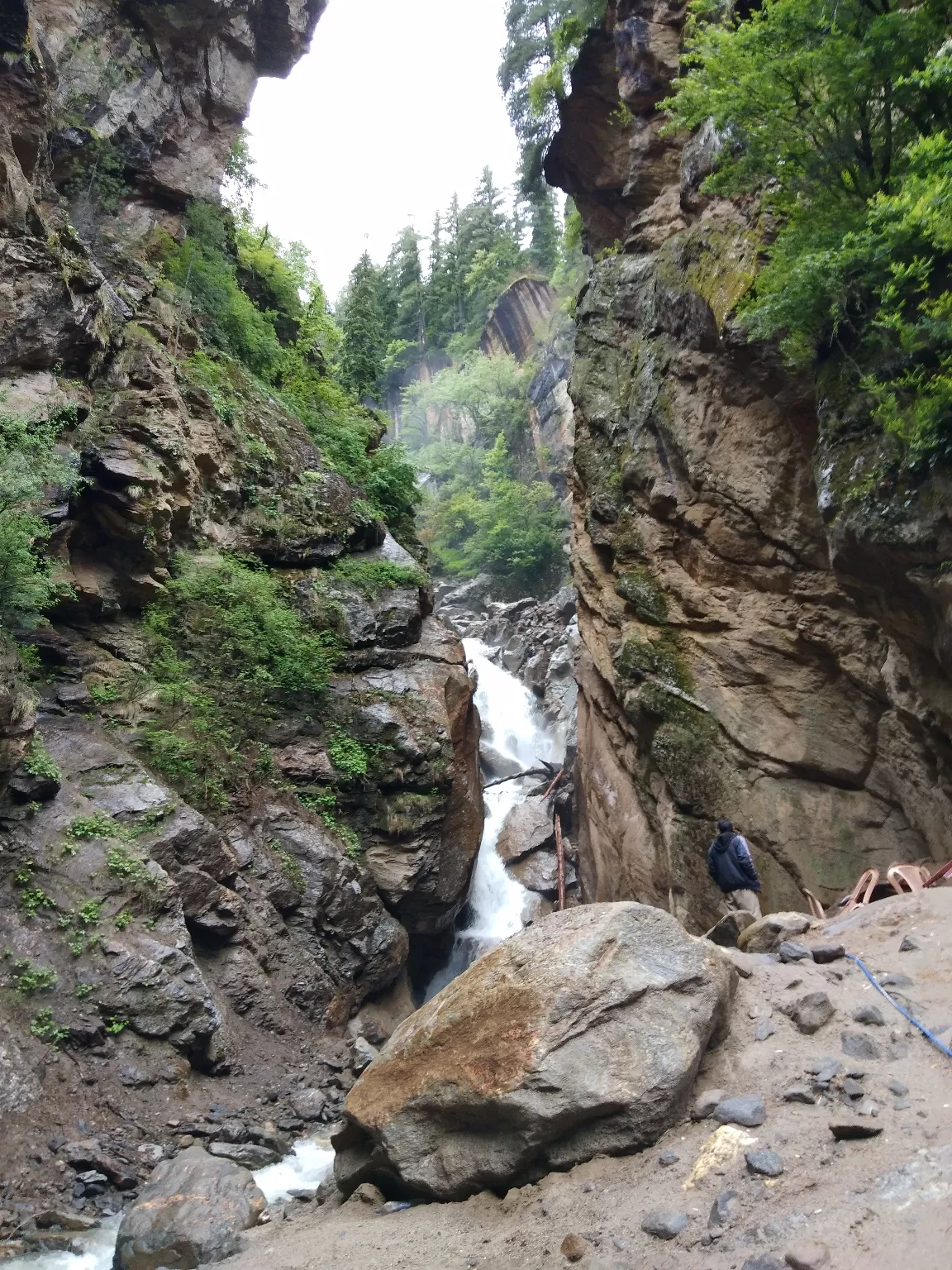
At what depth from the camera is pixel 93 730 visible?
11312mm

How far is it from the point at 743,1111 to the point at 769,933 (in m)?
2.61

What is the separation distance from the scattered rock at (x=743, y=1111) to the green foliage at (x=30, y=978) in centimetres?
729

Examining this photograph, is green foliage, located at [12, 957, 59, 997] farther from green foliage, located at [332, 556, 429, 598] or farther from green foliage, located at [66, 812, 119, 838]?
green foliage, located at [332, 556, 429, 598]

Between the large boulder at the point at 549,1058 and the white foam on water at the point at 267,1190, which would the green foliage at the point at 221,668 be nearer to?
the white foam on water at the point at 267,1190

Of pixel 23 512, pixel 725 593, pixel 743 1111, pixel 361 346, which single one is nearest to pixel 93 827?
pixel 23 512

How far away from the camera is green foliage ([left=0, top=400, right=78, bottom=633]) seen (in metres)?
9.20

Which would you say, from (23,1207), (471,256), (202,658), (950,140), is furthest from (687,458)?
(471,256)

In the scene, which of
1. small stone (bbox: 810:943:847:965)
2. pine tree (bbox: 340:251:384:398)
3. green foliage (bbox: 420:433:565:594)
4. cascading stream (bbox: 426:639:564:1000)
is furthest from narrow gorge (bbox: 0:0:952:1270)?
green foliage (bbox: 420:433:565:594)

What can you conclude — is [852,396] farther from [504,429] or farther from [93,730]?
[504,429]

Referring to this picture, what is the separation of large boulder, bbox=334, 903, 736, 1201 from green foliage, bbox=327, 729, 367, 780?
27.7 feet

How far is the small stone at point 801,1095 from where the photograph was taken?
4.20 m

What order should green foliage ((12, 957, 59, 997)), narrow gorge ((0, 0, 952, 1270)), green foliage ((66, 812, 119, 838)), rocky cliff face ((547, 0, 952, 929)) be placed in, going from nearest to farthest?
narrow gorge ((0, 0, 952, 1270)) → green foliage ((12, 957, 59, 997)) → rocky cliff face ((547, 0, 952, 929)) → green foliage ((66, 812, 119, 838))

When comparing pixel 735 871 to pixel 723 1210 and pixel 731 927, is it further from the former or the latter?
pixel 723 1210

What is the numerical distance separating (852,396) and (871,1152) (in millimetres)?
8013
